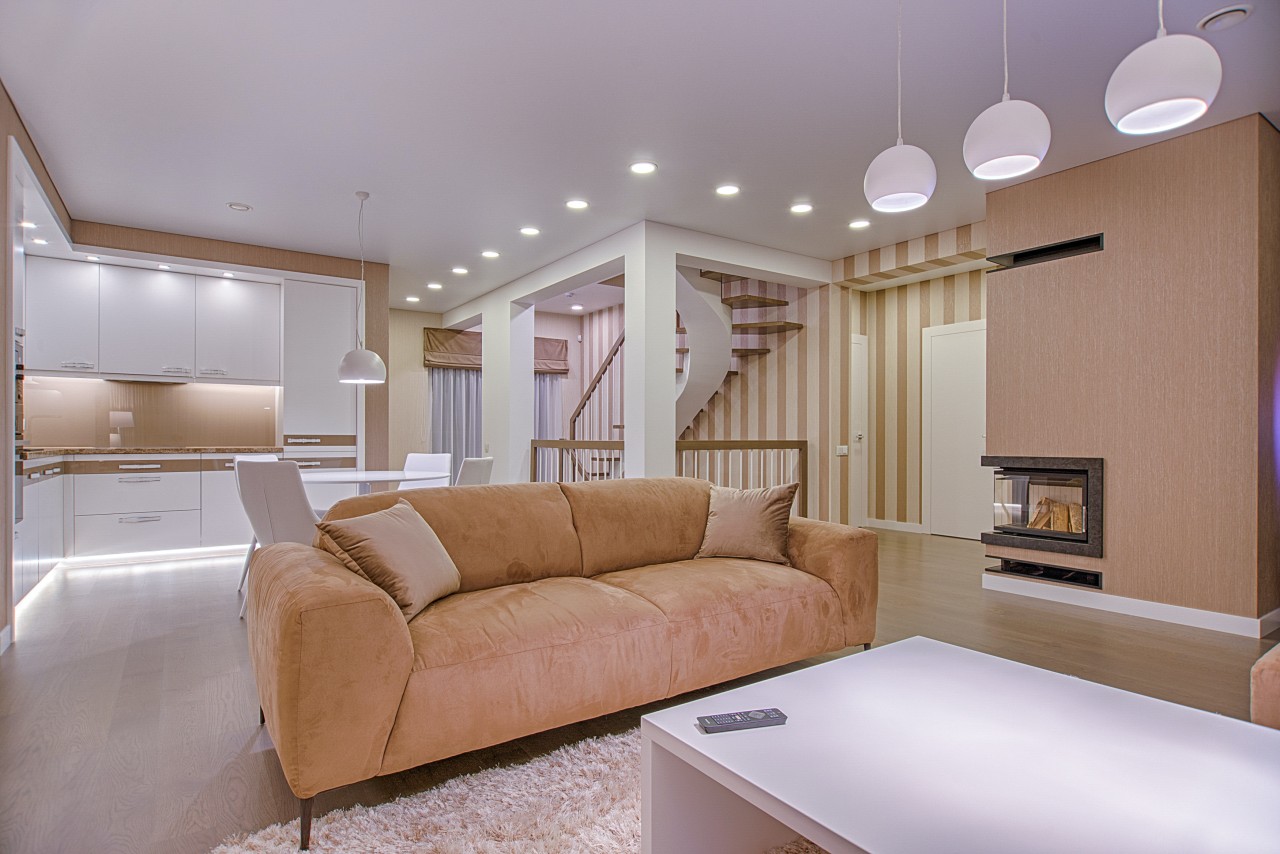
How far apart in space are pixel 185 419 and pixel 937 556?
6.82 metres

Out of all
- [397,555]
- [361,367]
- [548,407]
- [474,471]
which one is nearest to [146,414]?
[361,367]

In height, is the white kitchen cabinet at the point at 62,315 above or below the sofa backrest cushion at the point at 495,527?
above

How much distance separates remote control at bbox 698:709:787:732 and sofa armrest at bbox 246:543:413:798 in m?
0.86

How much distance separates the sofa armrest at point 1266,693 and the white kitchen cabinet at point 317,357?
6.31 metres

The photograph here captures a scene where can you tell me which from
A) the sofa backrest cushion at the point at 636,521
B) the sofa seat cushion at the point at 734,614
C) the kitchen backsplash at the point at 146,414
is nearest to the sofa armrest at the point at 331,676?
the sofa seat cushion at the point at 734,614

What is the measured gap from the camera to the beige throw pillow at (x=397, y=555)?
7.11 feet

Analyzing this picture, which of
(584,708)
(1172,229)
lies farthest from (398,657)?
(1172,229)

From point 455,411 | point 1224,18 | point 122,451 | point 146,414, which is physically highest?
point 1224,18

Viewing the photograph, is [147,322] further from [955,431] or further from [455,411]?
[955,431]

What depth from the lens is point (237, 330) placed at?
19.8ft

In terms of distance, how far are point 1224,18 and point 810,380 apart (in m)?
4.16

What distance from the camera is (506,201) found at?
4824mm

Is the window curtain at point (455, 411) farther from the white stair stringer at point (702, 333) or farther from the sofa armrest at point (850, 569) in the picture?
the sofa armrest at point (850, 569)

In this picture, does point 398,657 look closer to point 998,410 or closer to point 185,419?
point 998,410
